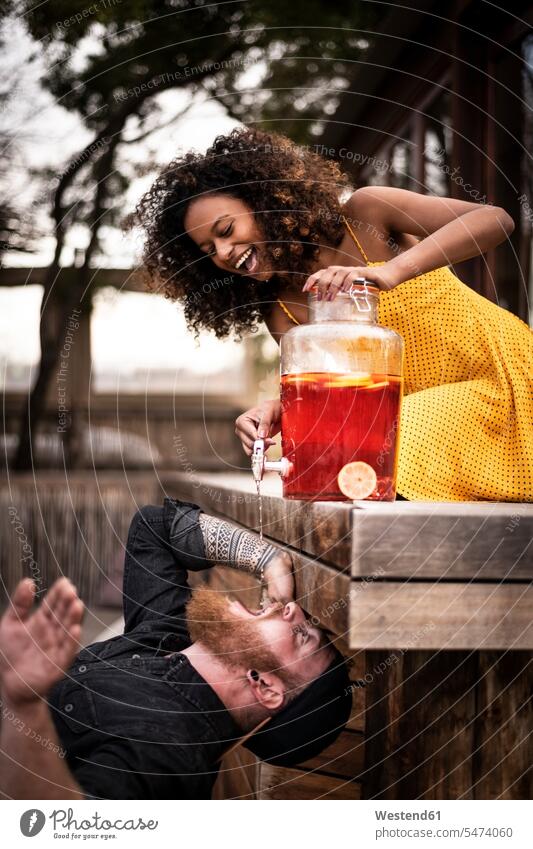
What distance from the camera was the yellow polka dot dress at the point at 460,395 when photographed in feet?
3.20

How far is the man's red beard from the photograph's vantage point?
1008mm

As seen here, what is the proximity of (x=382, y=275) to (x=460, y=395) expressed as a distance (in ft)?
0.63

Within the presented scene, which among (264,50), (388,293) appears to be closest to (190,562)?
(388,293)

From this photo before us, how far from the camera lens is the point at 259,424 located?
44.3 inches

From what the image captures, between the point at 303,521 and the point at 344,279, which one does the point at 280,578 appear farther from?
the point at 344,279

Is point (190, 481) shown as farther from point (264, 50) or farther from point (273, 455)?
point (264, 50)

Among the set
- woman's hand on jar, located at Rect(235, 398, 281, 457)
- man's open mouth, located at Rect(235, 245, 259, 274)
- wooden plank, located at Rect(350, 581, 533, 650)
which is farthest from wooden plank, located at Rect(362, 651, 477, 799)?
man's open mouth, located at Rect(235, 245, 259, 274)

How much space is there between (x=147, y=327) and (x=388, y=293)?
3.24 feet

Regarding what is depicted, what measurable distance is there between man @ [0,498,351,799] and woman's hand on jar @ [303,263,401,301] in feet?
0.97

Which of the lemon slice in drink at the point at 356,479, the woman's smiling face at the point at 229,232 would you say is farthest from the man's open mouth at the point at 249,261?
the lemon slice in drink at the point at 356,479

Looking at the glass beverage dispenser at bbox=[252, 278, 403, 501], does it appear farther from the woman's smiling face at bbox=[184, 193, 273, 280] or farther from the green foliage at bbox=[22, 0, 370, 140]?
the green foliage at bbox=[22, 0, 370, 140]

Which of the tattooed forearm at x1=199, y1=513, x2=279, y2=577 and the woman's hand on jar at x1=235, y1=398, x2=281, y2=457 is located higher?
the woman's hand on jar at x1=235, y1=398, x2=281, y2=457

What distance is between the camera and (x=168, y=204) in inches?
48.6

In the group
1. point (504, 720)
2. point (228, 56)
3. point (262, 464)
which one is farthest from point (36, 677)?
point (228, 56)
